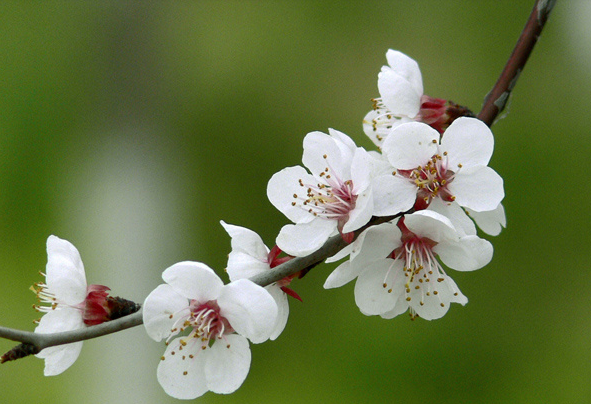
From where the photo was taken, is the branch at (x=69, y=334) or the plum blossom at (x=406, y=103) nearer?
the branch at (x=69, y=334)

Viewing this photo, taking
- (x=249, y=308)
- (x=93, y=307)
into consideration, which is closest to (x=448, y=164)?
(x=249, y=308)

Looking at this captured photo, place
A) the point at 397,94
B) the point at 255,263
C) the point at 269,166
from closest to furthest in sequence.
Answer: the point at 255,263
the point at 397,94
the point at 269,166

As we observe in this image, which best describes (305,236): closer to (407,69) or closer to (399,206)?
(399,206)

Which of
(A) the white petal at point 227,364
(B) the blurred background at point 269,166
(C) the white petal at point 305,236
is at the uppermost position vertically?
(C) the white petal at point 305,236

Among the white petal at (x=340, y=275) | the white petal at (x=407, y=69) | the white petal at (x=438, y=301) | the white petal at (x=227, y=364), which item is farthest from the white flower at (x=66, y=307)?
the white petal at (x=407, y=69)

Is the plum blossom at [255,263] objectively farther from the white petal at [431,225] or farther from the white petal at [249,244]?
the white petal at [431,225]

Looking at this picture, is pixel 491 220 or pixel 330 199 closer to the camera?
pixel 330 199

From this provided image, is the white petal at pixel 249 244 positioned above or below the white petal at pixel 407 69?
below

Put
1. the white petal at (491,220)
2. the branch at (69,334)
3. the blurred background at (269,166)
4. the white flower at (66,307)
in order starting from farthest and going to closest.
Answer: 1. the blurred background at (269,166)
2. the white petal at (491,220)
3. the white flower at (66,307)
4. the branch at (69,334)
